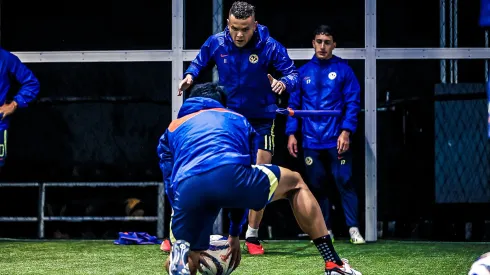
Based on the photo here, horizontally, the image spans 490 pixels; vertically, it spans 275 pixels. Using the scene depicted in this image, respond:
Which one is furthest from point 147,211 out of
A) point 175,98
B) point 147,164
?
point 175,98

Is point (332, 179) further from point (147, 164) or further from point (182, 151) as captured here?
point (182, 151)

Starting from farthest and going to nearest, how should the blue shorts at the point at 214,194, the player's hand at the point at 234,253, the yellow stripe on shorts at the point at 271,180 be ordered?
1. the player's hand at the point at 234,253
2. the yellow stripe on shorts at the point at 271,180
3. the blue shorts at the point at 214,194

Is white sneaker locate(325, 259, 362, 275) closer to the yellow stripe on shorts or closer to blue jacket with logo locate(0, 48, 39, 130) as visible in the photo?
the yellow stripe on shorts

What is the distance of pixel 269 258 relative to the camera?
20.3 feet

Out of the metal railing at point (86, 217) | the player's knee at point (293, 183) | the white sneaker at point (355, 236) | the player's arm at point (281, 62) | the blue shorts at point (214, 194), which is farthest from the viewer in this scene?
the metal railing at point (86, 217)

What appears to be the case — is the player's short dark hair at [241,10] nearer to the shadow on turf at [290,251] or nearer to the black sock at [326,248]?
the shadow on turf at [290,251]

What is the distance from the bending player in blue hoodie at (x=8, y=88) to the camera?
746cm

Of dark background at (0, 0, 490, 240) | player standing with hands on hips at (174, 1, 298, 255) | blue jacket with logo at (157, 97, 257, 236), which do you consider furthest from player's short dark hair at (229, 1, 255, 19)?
dark background at (0, 0, 490, 240)

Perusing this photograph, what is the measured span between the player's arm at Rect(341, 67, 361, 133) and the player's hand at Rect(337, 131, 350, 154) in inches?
1.8

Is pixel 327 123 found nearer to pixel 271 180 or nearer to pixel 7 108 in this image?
pixel 7 108

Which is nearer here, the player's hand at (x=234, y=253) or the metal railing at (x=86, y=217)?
the player's hand at (x=234, y=253)

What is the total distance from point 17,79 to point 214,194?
394 centimetres

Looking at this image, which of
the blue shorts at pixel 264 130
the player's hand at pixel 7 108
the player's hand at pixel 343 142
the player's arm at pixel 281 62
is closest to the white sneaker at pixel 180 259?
the blue shorts at pixel 264 130

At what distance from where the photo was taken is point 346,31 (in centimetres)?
805
